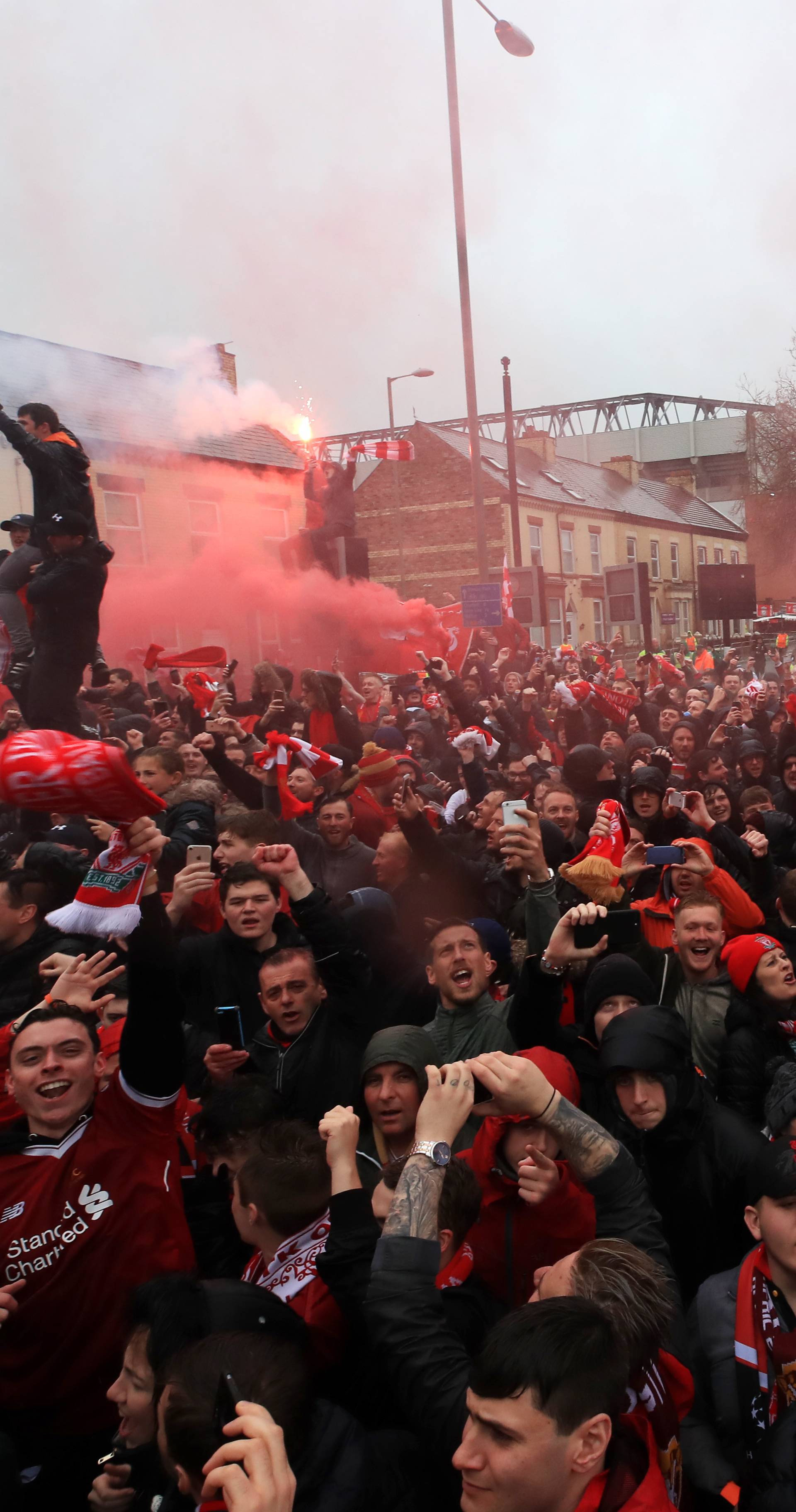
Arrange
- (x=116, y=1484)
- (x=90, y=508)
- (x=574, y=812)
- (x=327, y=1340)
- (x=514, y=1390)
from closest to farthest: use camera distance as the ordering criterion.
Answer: (x=514, y=1390) < (x=116, y=1484) < (x=327, y=1340) < (x=574, y=812) < (x=90, y=508)

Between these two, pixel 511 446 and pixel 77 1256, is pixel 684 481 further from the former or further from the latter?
pixel 77 1256

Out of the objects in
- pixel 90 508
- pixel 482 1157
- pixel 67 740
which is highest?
pixel 90 508

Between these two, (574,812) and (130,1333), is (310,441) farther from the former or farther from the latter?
(130,1333)

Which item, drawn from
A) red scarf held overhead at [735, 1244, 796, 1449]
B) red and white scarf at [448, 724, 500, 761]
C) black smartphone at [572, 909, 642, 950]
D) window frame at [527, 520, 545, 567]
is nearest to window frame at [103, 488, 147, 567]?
red and white scarf at [448, 724, 500, 761]

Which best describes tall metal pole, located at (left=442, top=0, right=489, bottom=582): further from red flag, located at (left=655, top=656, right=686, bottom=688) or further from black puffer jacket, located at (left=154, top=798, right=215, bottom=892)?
black puffer jacket, located at (left=154, top=798, right=215, bottom=892)

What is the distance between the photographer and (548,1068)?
3.07 meters

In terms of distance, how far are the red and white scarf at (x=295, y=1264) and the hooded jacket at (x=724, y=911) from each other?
7.35 ft

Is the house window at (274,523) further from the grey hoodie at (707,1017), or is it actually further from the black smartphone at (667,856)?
the grey hoodie at (707,1017)

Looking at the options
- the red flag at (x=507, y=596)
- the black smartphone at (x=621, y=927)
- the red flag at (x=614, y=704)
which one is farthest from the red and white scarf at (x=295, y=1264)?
the red flag at (x=507, y=596)

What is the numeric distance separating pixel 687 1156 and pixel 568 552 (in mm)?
35262

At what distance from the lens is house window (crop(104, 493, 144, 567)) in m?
17.5

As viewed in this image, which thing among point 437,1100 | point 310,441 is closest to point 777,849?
point 437,1100

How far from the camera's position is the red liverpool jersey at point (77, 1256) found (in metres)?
2.49

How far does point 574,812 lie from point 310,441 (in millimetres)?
13651
